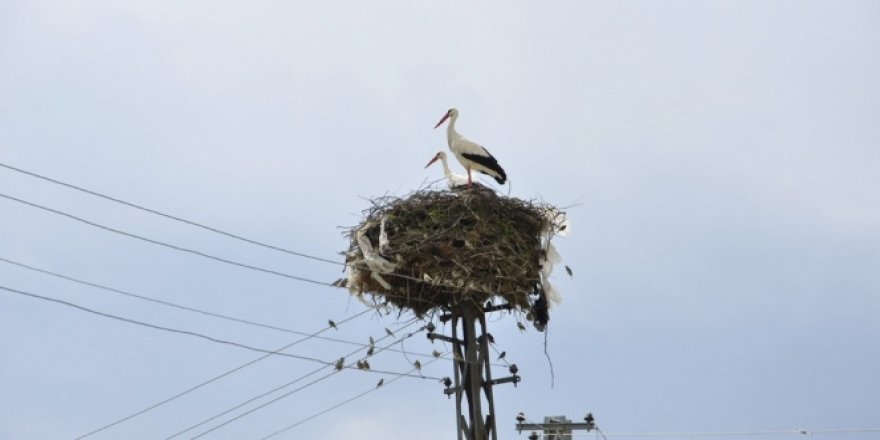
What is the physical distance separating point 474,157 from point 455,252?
2535 millimetres

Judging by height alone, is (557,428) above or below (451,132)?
below

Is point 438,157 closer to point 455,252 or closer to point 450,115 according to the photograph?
point 450,115

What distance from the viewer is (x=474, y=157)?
14398mm

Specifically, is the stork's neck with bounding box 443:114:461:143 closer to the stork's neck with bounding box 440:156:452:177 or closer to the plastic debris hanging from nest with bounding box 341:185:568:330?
the stork's neck with bounding box 440:156:452:177

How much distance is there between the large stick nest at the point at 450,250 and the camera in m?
12.0

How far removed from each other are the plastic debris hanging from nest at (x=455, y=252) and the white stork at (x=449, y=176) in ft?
3.01

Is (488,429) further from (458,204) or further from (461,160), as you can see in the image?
(461,160)

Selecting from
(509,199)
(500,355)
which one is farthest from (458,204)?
(500,355)

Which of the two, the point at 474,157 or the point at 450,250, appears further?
the point at 474,157

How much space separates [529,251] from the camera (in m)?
12.5

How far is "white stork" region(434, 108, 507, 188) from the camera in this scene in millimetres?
14172

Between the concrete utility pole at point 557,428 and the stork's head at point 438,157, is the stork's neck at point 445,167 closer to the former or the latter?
the stork's head at point 438,157

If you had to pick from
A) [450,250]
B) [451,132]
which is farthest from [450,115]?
[450,250]

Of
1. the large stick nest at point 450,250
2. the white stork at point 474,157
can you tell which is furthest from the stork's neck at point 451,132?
the large stick nest at point 450,250
